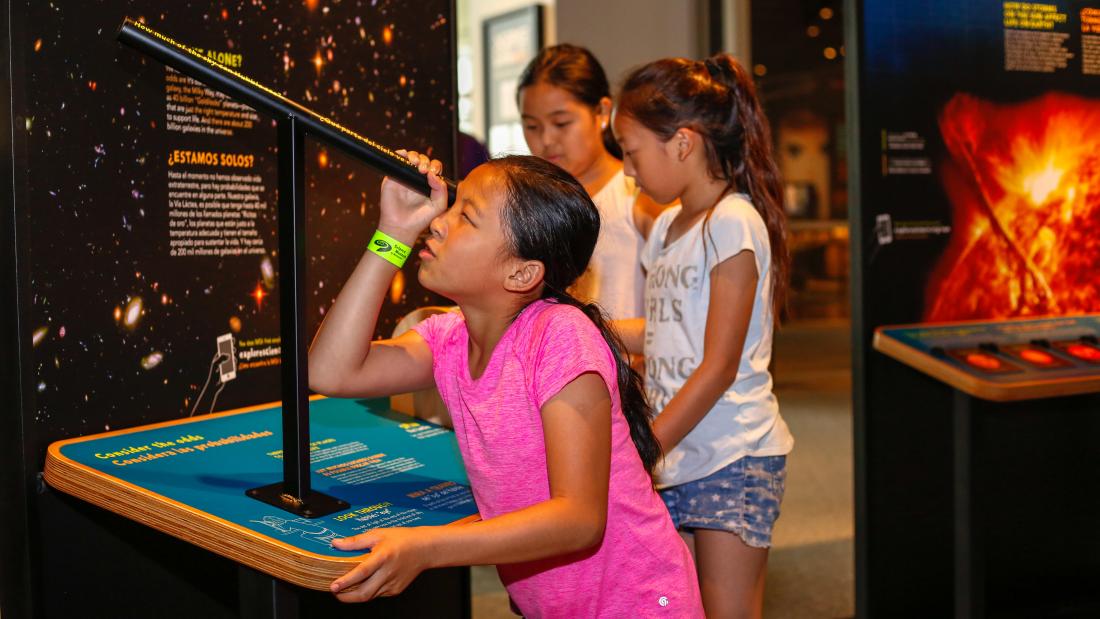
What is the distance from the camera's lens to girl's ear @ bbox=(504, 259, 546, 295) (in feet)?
4.48

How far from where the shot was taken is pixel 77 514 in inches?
62.1

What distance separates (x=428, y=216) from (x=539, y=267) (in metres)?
0.16

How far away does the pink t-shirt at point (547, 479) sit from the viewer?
51.1 inches

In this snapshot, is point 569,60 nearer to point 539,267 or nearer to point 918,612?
point 539,267

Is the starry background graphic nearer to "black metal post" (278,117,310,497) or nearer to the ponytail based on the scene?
"black metal post" (278,117,310,497)

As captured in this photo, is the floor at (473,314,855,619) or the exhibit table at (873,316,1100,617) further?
the floor at (473,314,855,619)

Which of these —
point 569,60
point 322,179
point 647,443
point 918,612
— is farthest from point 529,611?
point 918,612

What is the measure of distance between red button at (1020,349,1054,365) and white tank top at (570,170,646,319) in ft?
3.17

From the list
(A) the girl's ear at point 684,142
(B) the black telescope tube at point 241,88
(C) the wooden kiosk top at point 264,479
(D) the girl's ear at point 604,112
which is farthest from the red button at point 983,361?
(B) the black telescope tube at point 241,88

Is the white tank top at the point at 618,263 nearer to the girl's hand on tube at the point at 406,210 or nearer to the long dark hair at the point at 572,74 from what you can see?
the long dark hair at the point at 572,74

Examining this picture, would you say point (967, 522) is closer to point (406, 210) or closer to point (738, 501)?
point (738, 501)

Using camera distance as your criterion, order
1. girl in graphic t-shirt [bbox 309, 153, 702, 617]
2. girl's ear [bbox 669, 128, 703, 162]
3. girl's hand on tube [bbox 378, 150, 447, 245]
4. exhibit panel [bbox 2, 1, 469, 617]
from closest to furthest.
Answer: girl in graphic t-shirt [bbox 309, 153, 702, 617], girl's hand on tube [bbox 378, 150, 447, 245], exhibit panel [bbox 2, 1, 469, 617], girl's ear [bbox 669, 128, 703, 162]

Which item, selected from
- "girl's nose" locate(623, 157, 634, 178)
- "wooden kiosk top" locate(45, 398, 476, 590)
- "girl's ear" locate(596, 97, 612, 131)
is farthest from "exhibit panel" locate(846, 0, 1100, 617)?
"wooden kiosk top" locate(45, 398, 476, 590)

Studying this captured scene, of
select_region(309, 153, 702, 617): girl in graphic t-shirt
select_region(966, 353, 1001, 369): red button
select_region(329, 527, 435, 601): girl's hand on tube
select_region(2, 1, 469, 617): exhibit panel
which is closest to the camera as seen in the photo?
select_region(329, 527, 435, 601): girl's hand on tube
